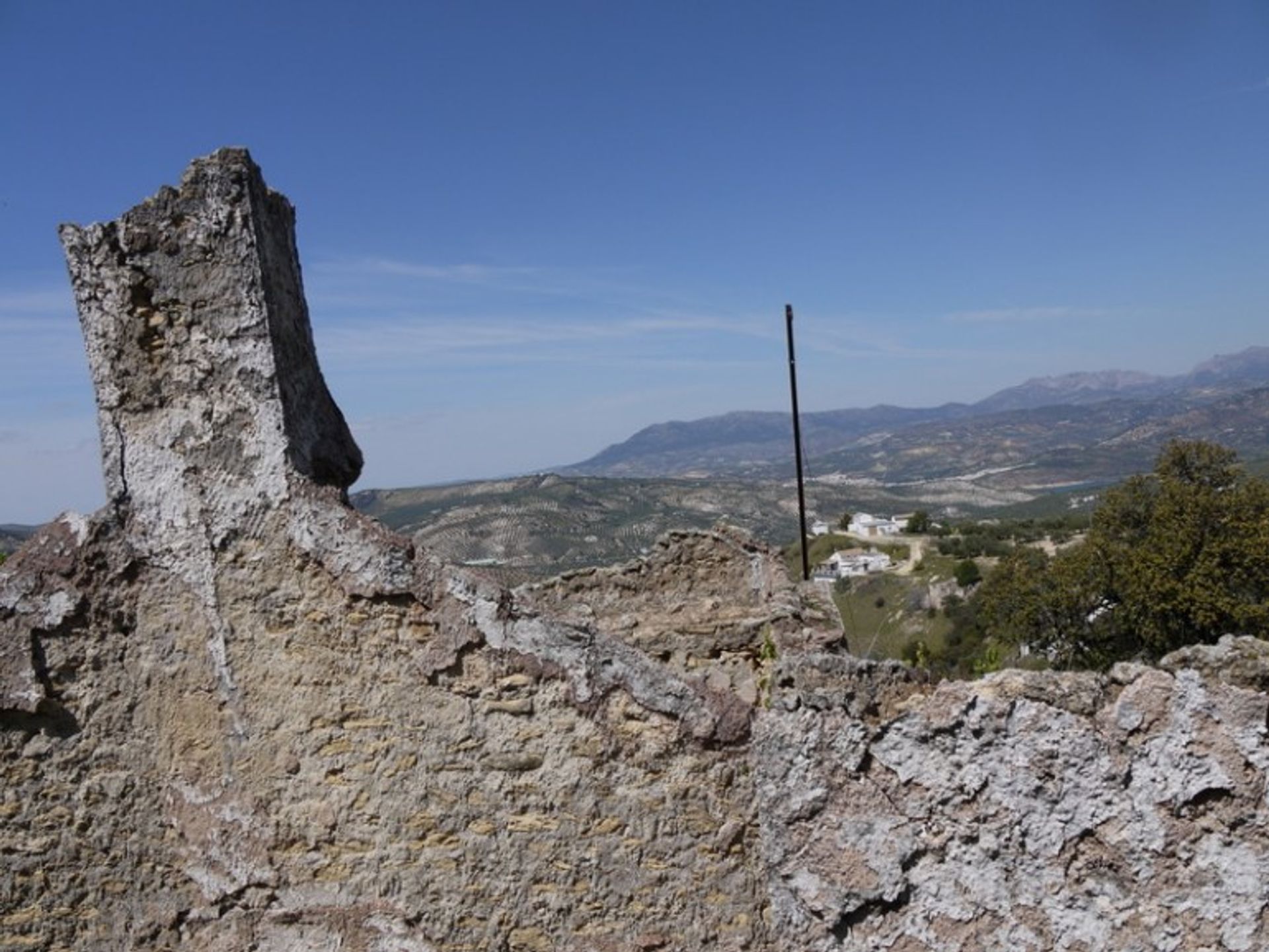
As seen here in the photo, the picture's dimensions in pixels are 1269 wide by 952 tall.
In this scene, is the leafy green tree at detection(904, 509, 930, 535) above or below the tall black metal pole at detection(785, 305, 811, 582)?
below

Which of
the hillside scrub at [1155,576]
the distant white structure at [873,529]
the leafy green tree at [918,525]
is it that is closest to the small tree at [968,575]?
the distant white structure at [873,529]

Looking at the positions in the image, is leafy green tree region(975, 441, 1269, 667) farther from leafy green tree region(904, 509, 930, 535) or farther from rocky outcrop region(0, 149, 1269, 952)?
leafy green tree region(904, 509, 930, 535)

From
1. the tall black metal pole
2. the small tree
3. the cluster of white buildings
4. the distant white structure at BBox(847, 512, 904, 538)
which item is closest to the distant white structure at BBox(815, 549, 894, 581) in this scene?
the small tree

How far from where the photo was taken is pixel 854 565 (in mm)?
53781

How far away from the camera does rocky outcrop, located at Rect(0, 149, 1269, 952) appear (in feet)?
12.8

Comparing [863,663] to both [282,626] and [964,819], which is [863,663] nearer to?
[964,819]

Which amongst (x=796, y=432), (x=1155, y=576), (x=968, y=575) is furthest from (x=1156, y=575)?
(x=968, y=575)

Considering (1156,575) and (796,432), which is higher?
(796,432)

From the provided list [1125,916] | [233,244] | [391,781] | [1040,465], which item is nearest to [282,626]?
[391,781]

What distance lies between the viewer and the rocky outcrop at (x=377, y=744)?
389 cm

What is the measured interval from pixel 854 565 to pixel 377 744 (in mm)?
51739

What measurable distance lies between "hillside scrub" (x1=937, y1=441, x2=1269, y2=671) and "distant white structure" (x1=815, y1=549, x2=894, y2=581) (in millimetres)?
29301

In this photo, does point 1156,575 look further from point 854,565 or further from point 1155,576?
point 854,565

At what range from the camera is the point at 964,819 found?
3.89 metres
